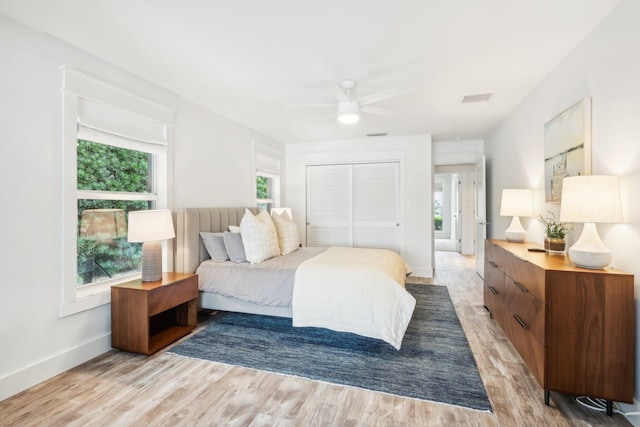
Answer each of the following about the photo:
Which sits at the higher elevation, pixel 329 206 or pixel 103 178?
pixel 103 178

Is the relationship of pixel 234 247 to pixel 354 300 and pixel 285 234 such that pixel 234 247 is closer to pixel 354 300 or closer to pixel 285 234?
pixel 285 234

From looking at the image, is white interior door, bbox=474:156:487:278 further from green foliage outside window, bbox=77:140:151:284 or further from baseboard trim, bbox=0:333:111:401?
baseboard trim, bbox=0:333:111:401

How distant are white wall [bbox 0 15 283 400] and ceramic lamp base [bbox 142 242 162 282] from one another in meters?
0.41

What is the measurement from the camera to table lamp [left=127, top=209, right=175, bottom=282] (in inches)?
97.3

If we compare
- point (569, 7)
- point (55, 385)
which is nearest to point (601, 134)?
point (569, 7)

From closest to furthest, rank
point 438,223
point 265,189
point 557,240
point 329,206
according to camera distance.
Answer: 1. point 557,240
2. point 265,189
3. point 329,206
4. point 438,223

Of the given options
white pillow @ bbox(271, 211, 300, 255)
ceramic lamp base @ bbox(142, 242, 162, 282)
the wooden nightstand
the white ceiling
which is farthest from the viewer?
white pillow @ bbox(271, 211, 300, 255)

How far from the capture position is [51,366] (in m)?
2.11

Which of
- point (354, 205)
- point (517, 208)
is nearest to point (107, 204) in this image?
point (354, 205)

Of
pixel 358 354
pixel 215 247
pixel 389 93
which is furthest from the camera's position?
pixel 215 247

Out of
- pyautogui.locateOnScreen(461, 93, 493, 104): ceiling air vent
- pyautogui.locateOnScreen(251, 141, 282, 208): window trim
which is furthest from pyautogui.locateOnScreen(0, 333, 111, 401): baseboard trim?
pyautogui.locateOnScreen(461, 93, 493, 104): ceiling air vent

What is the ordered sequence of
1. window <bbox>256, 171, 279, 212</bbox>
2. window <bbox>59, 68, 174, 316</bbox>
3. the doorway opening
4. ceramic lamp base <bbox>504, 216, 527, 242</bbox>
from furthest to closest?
the doorway opening, window <bbox>256, 171, 279, 212</bbox>, ceramic lamp base <bbox>504, 216, 527, 242</bbox>, window <bbox>59, 68, 174, 316</bbox>

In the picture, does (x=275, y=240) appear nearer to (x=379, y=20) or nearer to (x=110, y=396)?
(x=110, y=396)

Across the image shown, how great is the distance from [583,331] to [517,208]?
167 cm
